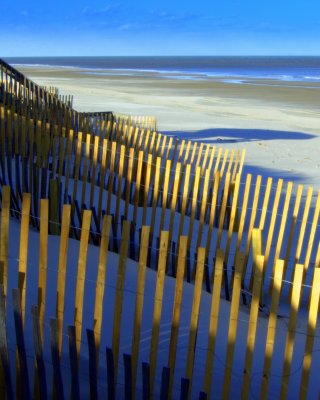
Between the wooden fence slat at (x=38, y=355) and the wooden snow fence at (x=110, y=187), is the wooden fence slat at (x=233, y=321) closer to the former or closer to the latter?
the wooden fence slat at (x=38, y=355)

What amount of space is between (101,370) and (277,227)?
3.85 meters

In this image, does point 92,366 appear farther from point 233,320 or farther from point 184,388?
point 233,320

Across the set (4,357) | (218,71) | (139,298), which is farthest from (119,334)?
(218,71)

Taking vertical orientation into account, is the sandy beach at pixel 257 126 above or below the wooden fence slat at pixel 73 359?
below

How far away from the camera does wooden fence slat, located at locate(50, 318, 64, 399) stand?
2484mm

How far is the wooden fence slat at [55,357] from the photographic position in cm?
248

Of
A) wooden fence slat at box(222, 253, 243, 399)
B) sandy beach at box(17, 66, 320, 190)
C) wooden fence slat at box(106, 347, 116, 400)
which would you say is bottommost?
sandy beach at box(17, 66, 320, 190)

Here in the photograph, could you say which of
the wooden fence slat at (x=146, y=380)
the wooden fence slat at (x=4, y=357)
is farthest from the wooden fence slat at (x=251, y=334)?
the wooden fence slat at (x=4, y=357)

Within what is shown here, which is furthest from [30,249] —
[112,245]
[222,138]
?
[222,138]

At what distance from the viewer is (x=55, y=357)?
2.55 metres

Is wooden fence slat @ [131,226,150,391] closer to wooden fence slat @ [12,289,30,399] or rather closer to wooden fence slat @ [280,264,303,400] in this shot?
wooden fence slat @ [12,289,30,399]

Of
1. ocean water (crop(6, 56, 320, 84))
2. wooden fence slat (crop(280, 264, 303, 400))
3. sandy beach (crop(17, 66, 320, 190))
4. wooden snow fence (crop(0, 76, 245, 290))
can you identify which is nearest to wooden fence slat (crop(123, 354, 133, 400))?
wooden fence slat (crop(280, 264, 303, 400))

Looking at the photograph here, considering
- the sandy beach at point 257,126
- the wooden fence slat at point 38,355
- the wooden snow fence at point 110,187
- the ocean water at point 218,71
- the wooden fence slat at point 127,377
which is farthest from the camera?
the ocean water at point 218,71

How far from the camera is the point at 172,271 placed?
4.83 m
